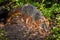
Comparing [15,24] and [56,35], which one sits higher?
[15,24]

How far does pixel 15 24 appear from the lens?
6102 mm

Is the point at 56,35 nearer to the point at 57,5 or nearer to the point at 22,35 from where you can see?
the point at 22,35

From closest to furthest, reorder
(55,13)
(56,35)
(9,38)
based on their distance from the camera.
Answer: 1. (9,38)
2. (56,35)
3. (55,13)

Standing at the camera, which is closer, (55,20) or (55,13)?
(55,20)

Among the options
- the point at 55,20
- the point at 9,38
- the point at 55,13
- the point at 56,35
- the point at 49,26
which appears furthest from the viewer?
the point at 55,13

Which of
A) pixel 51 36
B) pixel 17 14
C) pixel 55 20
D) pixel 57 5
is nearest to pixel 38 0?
pixel 57 5

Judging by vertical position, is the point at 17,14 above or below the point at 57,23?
above

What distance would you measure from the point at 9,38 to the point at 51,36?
1324 mm

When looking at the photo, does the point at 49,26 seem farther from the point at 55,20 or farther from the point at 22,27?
the point at 22,27

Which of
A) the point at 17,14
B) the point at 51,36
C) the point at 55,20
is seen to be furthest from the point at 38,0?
the point at 51,36

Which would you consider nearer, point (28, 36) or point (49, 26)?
point (28, 36)

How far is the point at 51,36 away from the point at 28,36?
2.48ft

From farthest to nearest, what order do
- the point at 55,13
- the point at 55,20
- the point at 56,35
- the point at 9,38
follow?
1. the point at 55,13
2. the point at 55,20
3. the point at 56,35
4. the point at 9,38

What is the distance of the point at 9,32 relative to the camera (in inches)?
231
